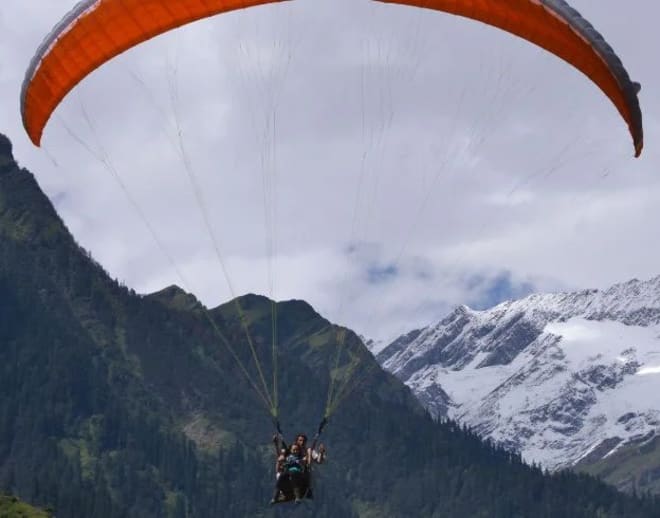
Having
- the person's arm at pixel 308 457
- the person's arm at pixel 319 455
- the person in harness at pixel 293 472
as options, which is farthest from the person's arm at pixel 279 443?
the person's arm at pixel 319 455

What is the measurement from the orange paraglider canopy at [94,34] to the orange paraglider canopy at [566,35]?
5699 millimetres

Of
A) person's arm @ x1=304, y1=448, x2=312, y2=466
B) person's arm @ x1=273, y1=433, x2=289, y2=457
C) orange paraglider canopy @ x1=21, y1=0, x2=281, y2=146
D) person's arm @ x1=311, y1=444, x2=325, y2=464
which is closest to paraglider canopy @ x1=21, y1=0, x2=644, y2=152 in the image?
orange paraglider canopy @ x1=21, y1=0, x2=281, y2=146

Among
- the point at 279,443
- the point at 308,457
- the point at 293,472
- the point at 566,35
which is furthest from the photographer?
the point at 308,457

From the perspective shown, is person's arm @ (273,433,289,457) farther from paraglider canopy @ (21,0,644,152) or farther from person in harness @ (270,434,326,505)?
paraglider canopy @ (21,0,644,152)

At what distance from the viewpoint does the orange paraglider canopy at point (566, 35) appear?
36.1 m

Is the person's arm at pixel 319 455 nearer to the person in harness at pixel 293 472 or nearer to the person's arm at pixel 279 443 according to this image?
the person in harness at pixel 293 472

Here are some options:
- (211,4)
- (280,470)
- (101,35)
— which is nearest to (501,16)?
(211,4)

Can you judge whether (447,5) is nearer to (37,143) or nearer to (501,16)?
(501,16)

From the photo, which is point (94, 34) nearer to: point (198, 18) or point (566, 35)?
point (198, 18)

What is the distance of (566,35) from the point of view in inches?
1436

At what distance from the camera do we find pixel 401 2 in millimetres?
39094

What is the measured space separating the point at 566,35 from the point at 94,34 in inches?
515

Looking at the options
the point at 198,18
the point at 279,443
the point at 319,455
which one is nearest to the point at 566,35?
the point at 198,18

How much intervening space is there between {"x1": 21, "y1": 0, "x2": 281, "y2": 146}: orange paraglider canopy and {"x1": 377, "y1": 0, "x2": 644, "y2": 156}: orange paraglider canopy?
5.70m
